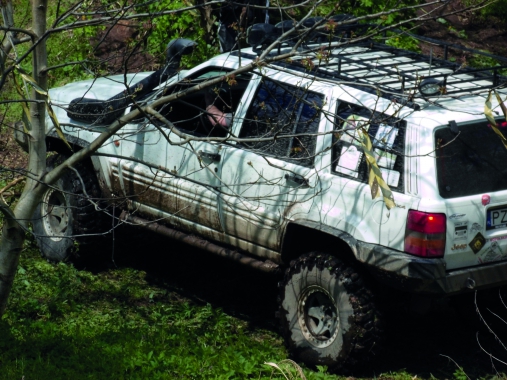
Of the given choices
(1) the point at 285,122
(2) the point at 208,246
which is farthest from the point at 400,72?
(2) the point at 208,246

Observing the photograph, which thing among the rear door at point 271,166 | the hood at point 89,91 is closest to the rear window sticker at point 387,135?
the rear door at point 271,166

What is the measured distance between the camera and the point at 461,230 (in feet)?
16.9

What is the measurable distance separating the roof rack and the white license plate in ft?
2.49

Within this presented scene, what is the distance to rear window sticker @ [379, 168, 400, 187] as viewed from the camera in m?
5.25

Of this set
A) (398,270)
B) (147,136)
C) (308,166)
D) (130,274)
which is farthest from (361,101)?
(130,274)

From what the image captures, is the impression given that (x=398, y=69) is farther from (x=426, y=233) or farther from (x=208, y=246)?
(x=208, y=246)

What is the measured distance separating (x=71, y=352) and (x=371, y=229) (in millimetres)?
2219

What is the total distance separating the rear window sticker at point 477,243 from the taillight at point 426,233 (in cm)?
22

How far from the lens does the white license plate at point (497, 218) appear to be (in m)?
5.26

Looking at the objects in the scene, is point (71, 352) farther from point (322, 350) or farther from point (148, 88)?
point (148, 88)

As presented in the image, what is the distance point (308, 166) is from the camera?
5723mm

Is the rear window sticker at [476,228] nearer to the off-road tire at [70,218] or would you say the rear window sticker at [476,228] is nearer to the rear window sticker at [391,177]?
the rear window sticker at [391,177]

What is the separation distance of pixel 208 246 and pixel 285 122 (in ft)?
4.06

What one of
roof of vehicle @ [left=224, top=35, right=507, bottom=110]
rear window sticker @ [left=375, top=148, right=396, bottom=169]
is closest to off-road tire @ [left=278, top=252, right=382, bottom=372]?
rear window sticker @ [left=375, top=148, right=396, bottom=169]
